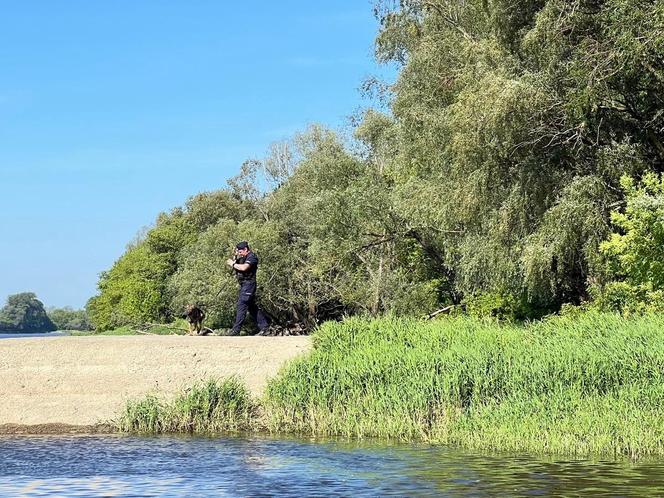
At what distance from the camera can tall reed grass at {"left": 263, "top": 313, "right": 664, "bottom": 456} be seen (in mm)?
16016

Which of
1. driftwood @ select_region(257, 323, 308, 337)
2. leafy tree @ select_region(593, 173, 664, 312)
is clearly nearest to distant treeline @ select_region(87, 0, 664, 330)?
leafy tree @ select_region(593, 173, 664, 312)

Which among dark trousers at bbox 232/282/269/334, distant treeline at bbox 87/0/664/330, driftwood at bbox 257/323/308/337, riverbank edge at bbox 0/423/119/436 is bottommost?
riverbank edge at bbox 0/423/119/436

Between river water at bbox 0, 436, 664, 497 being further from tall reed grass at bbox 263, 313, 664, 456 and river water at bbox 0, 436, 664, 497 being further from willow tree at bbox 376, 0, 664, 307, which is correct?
willow tree at bbox 376, 0, 664, 307

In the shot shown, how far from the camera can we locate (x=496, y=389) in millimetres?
17656

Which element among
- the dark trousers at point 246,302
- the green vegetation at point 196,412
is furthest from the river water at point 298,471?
the dark trousers at point 246,302

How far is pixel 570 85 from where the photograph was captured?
2880 centimetres

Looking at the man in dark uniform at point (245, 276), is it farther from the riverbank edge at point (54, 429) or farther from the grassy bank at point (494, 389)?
the riverbank edge at point (54, 429)

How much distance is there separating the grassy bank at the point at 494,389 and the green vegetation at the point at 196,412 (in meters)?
0.50

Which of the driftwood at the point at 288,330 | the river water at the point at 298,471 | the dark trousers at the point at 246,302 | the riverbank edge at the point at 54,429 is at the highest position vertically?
the driftwood at the point at 288,330

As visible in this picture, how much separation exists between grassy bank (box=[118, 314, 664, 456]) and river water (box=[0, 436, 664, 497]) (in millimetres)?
926

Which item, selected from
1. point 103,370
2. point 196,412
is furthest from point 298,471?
point 103,370

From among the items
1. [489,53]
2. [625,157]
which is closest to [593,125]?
[625,157]

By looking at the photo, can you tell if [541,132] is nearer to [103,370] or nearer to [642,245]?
[642,245]

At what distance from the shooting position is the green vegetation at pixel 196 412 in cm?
1916
